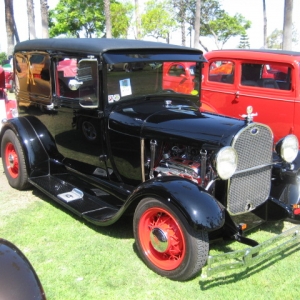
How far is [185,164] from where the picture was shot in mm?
3295

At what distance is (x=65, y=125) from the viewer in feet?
13.9

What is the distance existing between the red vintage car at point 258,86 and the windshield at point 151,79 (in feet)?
7.51

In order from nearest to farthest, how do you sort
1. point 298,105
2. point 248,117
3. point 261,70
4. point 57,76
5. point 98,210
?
1. point 248,117
2. point 98,210
3. point 57,76
4. point 298,105
5. point 261,70

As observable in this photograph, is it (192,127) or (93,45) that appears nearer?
(192,127)

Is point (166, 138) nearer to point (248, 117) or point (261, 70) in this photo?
point (248, 117)

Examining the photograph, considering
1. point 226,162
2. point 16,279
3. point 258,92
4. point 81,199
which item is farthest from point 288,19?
point 16,279

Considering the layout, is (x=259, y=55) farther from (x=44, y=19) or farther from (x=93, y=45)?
(x=44, y=19)

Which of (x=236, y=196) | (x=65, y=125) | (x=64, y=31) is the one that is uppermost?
(x=64, y=31)

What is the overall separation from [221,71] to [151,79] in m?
3.73

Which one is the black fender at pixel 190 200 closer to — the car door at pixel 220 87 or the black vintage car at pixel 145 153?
the black vintage car at pixel 145 153

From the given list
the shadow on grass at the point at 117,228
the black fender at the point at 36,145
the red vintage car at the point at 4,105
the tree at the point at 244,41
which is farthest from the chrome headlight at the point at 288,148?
the tree at the point at 244,41

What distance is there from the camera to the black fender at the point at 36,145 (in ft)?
14.7

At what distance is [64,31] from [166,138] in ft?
102

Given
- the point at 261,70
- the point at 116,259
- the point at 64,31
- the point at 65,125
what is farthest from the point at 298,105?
the point at 64,31
